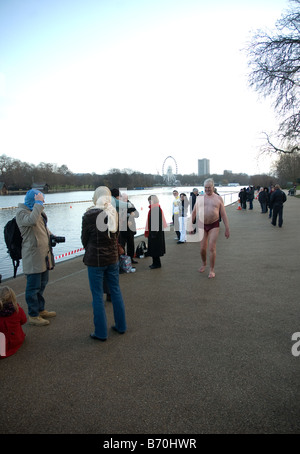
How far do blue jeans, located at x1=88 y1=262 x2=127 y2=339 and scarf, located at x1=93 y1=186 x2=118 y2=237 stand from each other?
1.59ft

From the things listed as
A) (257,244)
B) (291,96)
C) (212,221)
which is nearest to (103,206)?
(212,221)

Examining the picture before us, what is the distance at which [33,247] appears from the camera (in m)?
4.27

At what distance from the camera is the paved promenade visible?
8.13ft

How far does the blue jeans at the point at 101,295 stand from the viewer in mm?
3770

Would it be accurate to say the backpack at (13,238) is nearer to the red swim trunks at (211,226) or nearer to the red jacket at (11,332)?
the red jacket at (11,332)

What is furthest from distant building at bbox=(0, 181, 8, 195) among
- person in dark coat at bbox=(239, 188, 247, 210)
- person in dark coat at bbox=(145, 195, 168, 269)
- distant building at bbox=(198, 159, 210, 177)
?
person in dark coat at bbox=(145, 195, 168, 269)

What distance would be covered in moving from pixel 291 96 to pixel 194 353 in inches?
699

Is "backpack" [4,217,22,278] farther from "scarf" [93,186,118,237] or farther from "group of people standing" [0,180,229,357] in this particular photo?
"scarf" [93,186,118,237]

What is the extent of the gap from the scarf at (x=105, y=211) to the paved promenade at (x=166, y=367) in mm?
1419

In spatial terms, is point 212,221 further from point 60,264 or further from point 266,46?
point 266,46

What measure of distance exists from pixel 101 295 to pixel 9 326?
1.11 meters

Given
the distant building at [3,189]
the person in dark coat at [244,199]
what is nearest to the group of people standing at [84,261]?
the person in dark coat at [244,199]

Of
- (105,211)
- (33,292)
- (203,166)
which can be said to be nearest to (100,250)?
(105,211)
